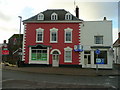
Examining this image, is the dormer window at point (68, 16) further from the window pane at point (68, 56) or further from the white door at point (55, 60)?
the white door at point (55, 60)

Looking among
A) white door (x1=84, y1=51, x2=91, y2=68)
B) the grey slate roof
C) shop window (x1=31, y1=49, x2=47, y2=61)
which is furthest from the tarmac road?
the grey slate roof

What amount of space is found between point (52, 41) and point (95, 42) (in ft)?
24.4

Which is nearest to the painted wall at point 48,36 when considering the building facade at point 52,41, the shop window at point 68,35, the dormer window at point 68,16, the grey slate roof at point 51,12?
the building facade at point 52,41

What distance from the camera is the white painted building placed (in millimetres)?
23841

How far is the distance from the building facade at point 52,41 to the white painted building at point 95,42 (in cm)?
110

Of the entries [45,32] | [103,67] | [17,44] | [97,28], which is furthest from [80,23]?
[17,44]

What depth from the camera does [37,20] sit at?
2530cm

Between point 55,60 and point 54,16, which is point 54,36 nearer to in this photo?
point 54,16

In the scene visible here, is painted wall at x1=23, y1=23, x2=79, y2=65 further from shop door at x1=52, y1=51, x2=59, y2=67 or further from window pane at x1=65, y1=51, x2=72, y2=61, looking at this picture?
window pane at x1=65, y1=51, x2=72, y2=61

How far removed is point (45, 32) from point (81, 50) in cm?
700

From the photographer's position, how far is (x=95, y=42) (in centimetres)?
2452

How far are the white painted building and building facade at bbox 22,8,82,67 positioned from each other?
3.61ft

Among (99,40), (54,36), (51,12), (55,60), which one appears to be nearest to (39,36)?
(54,36)

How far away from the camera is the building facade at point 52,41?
80.1 ft
